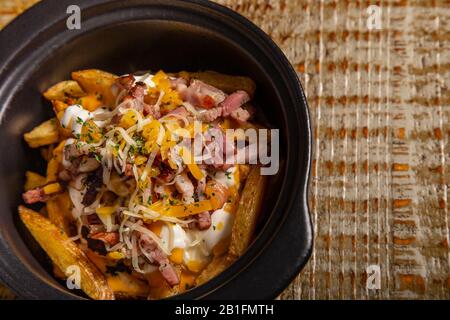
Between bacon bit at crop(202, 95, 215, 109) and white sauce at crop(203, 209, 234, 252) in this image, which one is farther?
bacon bit at crop(202, 95, 215, 109)

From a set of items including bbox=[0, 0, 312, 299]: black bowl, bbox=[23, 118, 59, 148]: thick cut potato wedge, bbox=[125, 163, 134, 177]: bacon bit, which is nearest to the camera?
bbox=[0, 0, 312, 299]: black bowl

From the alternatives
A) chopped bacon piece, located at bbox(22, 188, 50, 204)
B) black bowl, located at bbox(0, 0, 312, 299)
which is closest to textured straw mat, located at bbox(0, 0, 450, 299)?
black bowl, located at bbox(0, 0, 312, 299)

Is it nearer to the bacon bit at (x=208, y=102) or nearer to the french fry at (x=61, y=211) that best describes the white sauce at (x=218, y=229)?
the bacon bit at (x=208, y=102)

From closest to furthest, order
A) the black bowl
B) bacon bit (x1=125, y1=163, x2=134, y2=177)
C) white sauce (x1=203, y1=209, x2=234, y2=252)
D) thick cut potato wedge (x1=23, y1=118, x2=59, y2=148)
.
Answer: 1. the black bowl
2. bacon bit (x1=125, y1=163, x2=134, y2=177)
3. white sauce (x1=203, y1=209, x2=234, y2=252)
4. thick cut potato wedge (x1=23, y1=118, x2=59, y2=148)

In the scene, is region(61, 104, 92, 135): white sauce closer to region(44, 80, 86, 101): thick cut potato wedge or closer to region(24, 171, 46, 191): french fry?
region(44, 80, 86, 101): thick cut potato wedge

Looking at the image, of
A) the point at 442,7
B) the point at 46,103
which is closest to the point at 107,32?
the point at 46,103

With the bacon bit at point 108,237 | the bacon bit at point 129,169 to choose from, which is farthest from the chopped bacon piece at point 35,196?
the bacon bit at point 129,169
